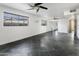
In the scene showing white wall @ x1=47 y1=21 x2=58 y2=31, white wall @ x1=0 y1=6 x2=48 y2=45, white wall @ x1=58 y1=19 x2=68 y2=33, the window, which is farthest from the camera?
white wall @ x1=47 y1=21 x2=58 y2=31

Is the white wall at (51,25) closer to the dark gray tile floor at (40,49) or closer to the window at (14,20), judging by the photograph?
the window at (14,20)

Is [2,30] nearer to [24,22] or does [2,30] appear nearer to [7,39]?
[7,39]

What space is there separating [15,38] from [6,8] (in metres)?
2.08

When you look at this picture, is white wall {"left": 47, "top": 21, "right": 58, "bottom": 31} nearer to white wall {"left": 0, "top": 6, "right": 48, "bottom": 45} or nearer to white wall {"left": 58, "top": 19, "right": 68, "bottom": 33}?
white wall {"left": 58, "top": 19, "right": 68, "bottom": 33}

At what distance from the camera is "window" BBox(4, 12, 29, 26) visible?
20.4 feet

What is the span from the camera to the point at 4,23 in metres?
6.01

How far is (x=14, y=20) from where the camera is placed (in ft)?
23.0

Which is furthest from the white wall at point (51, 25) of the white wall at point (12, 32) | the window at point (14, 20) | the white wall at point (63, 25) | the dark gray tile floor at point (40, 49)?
the dark gray tile floor at point (40, 49)

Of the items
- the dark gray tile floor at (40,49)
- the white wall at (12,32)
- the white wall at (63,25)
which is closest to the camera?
the dark gray tile floor at (40,49)

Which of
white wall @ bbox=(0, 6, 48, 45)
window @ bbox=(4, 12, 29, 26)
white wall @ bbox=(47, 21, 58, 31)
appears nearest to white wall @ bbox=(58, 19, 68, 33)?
white wall @ bbox=(47, 21, 58, 31)

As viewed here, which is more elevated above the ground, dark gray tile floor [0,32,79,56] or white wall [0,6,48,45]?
white wall [0,6,48,45]

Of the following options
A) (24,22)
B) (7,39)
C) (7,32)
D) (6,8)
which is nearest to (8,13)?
(6,8)

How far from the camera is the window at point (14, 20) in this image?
6211 millimetres

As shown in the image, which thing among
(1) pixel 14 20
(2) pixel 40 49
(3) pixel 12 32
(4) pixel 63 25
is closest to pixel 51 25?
(4) pixel 63 25
